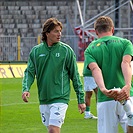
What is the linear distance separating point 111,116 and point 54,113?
4.54ft

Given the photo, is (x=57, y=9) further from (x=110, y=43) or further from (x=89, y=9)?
(x=110, y=43)

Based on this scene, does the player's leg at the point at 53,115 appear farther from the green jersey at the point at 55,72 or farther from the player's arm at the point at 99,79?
the player's arm at the point at 99,79

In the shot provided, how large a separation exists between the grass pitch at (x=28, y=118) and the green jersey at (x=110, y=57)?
5415mm

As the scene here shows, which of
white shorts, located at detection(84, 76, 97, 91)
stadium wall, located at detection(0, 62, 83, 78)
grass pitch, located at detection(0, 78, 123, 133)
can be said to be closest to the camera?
grass pitch, located at detection(0, 78, 123, 133)

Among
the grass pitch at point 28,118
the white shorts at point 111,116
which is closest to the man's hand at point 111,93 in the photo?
the white shorts at point 111,116

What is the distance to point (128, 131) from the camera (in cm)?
873

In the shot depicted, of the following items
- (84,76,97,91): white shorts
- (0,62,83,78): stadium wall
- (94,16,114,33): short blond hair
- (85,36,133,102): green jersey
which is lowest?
(0,62,83,78): stadium wall

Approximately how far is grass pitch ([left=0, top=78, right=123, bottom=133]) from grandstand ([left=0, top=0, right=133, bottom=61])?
18.9m

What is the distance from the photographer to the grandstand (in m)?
42.8

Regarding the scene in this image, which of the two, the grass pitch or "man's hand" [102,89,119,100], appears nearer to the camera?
"man's hand" [102,89,119,100]

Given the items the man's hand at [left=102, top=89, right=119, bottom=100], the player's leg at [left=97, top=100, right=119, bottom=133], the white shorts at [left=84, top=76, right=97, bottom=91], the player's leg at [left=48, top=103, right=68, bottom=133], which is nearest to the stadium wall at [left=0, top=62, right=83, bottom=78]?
the white shorts at [left=84, top=76, right=97, bottom=91]

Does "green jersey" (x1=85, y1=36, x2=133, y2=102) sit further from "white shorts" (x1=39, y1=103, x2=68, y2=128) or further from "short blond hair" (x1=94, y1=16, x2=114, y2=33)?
"white shorts" (x1=39, y1=103, x2=68, y2=128)

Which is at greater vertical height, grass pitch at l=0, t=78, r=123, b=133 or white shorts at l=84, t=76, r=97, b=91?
white shorts at l=84, t=76, r=97, b=91

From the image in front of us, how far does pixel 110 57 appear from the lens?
873cm
